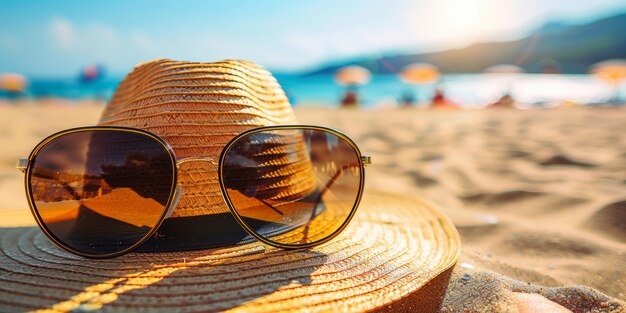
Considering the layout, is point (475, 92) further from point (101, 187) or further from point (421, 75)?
point (101, 187)

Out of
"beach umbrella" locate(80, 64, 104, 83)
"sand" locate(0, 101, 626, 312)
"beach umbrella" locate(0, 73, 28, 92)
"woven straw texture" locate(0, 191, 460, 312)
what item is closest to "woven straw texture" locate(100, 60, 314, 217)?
"woven straw texture" locate(0, 191, 460, 312)

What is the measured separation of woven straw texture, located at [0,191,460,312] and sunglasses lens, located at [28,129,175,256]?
0.20 ft

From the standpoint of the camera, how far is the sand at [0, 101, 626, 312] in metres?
1.10

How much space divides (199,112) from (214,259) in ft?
1.29

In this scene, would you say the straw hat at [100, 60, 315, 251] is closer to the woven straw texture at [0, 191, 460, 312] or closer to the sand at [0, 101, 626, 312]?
the woven straw texture at [0, 191, 460, 312]

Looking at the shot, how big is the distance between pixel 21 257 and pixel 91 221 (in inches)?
6.5

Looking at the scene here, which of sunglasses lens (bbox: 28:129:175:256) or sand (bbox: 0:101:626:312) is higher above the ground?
sunglasses lens (bbox: 28:129:175:256)

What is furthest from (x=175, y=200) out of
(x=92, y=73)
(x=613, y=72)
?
(x=92, y=73)

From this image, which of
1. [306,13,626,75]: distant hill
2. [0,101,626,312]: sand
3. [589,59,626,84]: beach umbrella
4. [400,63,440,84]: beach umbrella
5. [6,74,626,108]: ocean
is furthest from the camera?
[306,13,626,75]: distant hill

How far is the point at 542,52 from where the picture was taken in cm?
4466

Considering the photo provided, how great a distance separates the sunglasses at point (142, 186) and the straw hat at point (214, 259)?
0.05m

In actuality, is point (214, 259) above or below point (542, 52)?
below

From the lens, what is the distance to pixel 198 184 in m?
1.05

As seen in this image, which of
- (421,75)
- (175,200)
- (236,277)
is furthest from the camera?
(421,75)
